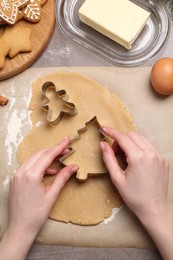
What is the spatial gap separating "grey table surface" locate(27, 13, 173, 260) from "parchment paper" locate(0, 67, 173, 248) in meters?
0.02

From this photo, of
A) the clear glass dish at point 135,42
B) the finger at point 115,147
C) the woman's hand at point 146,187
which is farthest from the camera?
the clear glass dish at point 135,42

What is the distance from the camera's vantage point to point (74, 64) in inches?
62.0

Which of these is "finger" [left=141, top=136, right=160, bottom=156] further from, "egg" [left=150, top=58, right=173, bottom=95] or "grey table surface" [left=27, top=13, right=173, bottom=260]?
"grey table surface" [left=27, top=13, right=173, bottom=260]

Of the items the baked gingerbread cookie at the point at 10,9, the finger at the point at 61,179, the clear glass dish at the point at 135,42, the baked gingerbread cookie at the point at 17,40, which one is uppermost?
the clear glass dish at the point at 135,42

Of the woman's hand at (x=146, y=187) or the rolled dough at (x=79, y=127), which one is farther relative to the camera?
the rolled dough at (x=79, y=127)

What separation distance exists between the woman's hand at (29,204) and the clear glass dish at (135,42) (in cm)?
44

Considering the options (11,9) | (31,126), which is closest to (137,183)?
(31,126)

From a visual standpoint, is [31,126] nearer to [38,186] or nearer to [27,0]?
[38,186]

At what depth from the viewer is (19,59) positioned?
1529 millimetres

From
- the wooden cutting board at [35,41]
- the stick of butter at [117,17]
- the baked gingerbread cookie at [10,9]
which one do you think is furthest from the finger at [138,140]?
the baked gingerbread cookie at [10,9]

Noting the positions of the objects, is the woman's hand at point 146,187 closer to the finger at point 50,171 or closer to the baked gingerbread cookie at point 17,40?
the finger at point 50,171

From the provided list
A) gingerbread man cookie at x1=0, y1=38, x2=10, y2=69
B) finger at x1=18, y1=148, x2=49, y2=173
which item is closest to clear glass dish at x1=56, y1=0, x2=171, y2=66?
gingerbread man cookie at x1=0, y1=38, x2=10, y2=69

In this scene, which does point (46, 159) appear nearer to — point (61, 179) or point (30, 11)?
point (61, 179)

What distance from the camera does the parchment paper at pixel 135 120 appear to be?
1.44 metres
